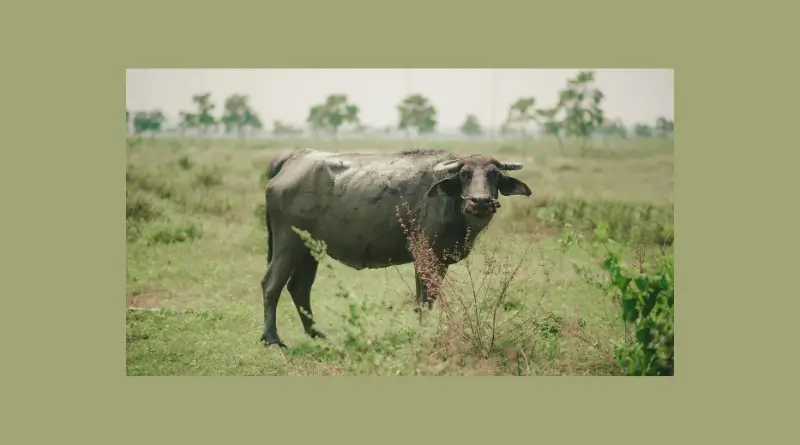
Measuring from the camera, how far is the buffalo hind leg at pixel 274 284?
1099cm

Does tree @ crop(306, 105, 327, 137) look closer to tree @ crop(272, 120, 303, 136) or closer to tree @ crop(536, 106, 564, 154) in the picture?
tree @ crop(272, 120, 303, 136)

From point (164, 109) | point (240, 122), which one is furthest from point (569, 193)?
point (164, 109)

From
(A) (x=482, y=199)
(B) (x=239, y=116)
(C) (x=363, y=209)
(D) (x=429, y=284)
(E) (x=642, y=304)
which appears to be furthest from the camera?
(B) (x=239, y=116)

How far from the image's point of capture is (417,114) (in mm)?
11078

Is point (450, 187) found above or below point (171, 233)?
above

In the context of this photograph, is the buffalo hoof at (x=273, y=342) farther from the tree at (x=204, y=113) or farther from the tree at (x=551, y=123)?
the tree at (x=551, y=123)

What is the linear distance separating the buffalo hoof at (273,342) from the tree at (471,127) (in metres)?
2.75

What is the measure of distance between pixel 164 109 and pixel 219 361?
8.40ft

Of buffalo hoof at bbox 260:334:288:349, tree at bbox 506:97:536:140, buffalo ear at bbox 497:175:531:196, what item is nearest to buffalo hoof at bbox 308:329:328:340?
buffalo hoof at bbox 260:334:288:349

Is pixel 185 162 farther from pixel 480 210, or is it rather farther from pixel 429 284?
pixel 480 210

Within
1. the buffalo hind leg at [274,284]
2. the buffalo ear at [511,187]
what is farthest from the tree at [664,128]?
the buffalo hind leg at [274,284]

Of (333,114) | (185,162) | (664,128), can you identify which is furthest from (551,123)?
(185,162)

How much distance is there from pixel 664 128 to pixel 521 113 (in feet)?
4.55

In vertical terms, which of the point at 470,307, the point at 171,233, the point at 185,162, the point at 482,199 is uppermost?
the point at 185,162
